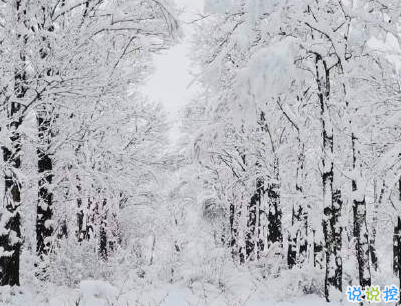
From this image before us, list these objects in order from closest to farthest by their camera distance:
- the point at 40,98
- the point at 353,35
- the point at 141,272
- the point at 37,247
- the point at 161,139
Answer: the point at 353,35, the point at 40,98, the point at 37,247, the point at 141,272, the point at 161,139

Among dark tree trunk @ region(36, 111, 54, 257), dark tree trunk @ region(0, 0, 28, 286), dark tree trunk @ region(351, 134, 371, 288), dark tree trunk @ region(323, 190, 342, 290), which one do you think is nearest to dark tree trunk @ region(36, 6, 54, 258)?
dark tree trunk @ region(36, 111, 54, 257)

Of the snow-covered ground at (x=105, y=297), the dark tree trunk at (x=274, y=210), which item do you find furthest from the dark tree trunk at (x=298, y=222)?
the snow-covered ground at (x=105, y=297)

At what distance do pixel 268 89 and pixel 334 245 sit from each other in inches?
256

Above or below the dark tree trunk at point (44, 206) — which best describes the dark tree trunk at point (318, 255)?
below

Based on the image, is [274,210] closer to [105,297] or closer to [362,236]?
[362,236]

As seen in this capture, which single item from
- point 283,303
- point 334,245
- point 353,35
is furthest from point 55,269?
point 353,35

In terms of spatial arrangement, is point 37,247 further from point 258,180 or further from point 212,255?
point 258,180

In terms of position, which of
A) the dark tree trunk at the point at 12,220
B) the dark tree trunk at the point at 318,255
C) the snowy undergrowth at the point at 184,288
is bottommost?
the snowy undergrowth at the point at 184,288

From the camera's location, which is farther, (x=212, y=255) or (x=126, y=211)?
(x=126, y=211)

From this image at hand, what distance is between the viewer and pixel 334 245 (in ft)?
32.1

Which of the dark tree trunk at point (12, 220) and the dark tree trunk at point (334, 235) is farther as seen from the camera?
the dark tree trunk at point (334, 235)

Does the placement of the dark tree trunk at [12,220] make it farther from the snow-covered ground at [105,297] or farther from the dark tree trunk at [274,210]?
the dark tree trunk at [274,210]

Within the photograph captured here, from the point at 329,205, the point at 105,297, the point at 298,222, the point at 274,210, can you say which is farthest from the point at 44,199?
the point at 274,210

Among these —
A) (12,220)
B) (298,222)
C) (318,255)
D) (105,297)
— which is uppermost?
(12,220)
